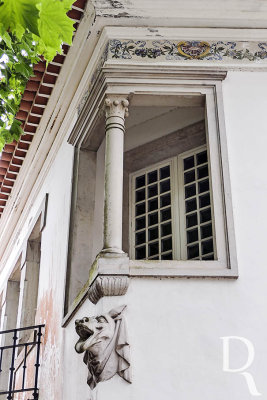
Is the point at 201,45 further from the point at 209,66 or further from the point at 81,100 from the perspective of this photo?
the point at 81,100

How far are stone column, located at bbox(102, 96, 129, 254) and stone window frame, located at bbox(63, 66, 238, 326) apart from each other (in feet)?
0.27

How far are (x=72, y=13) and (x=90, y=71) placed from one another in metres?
0.69

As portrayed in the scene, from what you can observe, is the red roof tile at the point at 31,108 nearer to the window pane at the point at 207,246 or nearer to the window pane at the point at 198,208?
the window pane at the point at 198,208

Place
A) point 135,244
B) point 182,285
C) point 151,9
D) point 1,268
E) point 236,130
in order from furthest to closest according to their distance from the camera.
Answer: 1. point 1,268
2. point 135,244
3. point 151,9
4. point 236,130
5. point 182,285

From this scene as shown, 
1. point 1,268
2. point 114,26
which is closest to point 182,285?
point 114,26

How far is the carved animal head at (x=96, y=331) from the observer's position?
5684 millimetres

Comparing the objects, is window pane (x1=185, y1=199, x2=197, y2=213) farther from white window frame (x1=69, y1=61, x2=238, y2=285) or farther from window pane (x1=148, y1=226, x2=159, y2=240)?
white window frame (x1=69, y1=61, x2=238, y2=285)

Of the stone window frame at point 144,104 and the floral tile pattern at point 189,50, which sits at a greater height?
the floral tile pattern at point 189,50

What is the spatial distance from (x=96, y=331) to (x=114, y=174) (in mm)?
1602

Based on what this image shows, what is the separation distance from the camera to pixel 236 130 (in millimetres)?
6887

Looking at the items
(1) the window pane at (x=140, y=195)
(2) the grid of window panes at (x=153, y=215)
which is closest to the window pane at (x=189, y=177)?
(2) the grid of window panes at (x=153, y=215)

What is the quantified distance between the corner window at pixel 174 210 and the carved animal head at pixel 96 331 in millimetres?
1614

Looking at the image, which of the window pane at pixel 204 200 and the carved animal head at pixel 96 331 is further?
the window pane at pixel 204 200

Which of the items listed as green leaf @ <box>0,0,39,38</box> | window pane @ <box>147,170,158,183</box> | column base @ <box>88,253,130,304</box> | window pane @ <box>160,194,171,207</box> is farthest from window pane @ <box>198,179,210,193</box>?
green leaf @ <box>0,0,39,38</box>
